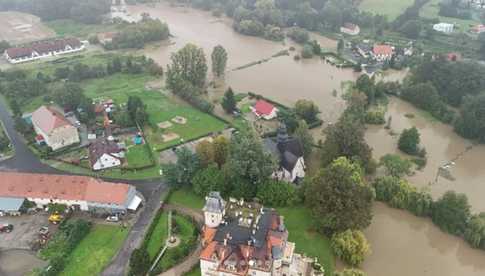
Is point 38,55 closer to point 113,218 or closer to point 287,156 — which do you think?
point 113,218

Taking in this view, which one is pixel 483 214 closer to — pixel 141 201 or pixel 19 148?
pixel 141 201

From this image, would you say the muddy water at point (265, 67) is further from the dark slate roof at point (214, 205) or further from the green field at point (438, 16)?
the green field at point (438, 16)

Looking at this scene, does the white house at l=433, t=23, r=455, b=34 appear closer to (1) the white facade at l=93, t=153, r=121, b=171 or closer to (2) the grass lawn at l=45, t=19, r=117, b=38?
(2) the grass lawn at l=45, t=19, r=117, b=38

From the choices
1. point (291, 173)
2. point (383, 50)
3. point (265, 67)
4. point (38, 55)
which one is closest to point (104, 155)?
point (291, 173)

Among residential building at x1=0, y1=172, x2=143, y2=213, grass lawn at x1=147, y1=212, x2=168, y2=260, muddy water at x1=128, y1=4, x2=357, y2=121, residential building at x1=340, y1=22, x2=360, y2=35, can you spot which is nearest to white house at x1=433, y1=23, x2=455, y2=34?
residential building at x1=340, y1=22, x2=360, y2=35

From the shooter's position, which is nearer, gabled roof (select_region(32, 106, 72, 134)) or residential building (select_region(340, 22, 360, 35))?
gabled roof (select_region(32, 106, 72, 134))

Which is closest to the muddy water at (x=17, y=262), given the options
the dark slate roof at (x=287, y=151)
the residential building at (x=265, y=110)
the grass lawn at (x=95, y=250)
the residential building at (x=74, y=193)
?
the grass lawn at (x=95, y=250)

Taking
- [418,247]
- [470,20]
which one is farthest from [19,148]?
[470,20]
